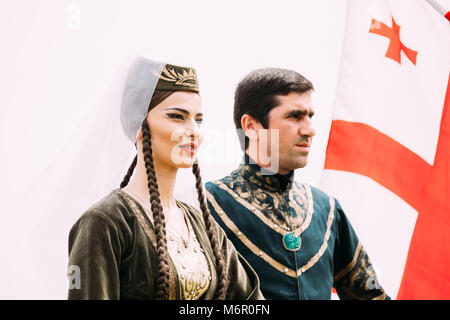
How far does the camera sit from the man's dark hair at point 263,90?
8.11 ft

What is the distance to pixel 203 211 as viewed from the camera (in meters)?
2.12

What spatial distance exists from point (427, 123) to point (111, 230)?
1.89 m

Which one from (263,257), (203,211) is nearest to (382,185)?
(263,257)

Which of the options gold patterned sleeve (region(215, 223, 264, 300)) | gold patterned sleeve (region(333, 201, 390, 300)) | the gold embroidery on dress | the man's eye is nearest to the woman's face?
the man's eye

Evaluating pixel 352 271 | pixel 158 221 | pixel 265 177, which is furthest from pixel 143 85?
pixel 352 271

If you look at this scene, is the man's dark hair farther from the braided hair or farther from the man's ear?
the braided hair

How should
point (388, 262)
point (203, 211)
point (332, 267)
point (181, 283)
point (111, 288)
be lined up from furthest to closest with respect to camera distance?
point (388, 262)
point (332, 267)
point (203, 211)
point (181, 283)
point (111, 288)

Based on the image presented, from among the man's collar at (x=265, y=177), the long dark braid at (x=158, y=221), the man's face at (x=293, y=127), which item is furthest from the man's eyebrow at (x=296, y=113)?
the long dark braid at (x=158, y=221)

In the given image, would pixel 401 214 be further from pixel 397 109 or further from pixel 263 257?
A: pixel 263 257

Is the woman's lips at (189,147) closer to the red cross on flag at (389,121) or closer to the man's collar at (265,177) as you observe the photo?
the man's collar at (265,177)

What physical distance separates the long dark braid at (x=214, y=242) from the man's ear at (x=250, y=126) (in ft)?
1.56

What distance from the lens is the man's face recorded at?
95.1 inches

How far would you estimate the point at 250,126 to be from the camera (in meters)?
2.53

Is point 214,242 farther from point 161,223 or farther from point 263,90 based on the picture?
point 263,90
